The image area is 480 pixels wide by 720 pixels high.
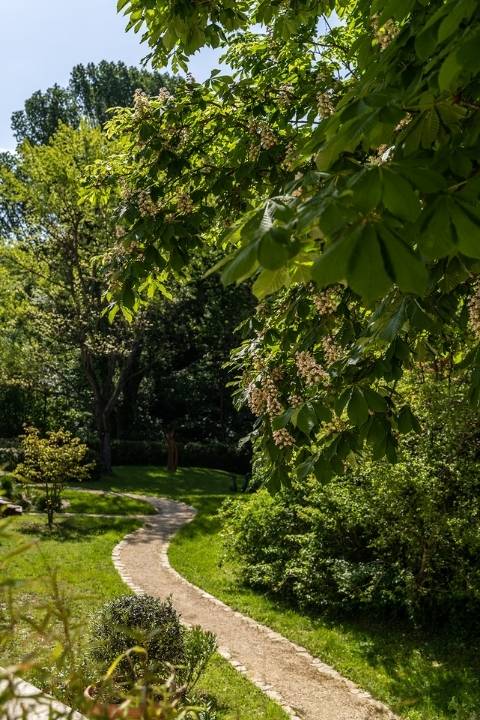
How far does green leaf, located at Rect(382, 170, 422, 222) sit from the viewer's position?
164 cm

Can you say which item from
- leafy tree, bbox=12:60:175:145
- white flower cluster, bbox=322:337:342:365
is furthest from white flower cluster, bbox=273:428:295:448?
leafy tree, bbox=12:60:175:145

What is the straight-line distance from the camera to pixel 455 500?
328 inches

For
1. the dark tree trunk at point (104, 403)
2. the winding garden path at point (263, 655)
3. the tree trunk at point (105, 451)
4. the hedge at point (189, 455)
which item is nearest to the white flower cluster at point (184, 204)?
the winding garden path at point (263, 655)

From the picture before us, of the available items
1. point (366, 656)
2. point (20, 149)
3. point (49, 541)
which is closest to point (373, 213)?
point (366, 656)

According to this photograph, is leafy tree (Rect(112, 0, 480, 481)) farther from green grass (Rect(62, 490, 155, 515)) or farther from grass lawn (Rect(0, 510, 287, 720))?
green grass (Rect(62, 490, 155, 515))

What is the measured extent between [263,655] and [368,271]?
286 inches

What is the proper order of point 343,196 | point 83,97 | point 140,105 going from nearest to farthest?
point 343,196 < point 140,105 < point 83,97

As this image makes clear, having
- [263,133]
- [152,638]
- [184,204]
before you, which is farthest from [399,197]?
[152,638]

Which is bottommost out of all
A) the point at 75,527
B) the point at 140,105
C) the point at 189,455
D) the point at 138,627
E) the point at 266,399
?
the point at 75,527

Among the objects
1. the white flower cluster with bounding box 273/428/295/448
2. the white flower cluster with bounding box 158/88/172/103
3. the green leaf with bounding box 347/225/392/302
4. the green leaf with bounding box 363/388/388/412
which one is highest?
the white flower cluster with bounding box 158/88/172/103

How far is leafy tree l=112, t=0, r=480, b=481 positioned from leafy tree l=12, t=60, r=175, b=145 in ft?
127

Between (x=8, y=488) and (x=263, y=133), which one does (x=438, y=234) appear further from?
(x=8, y=488)

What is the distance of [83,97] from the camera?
147 ft

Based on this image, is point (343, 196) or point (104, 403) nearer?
point (343, 196)
